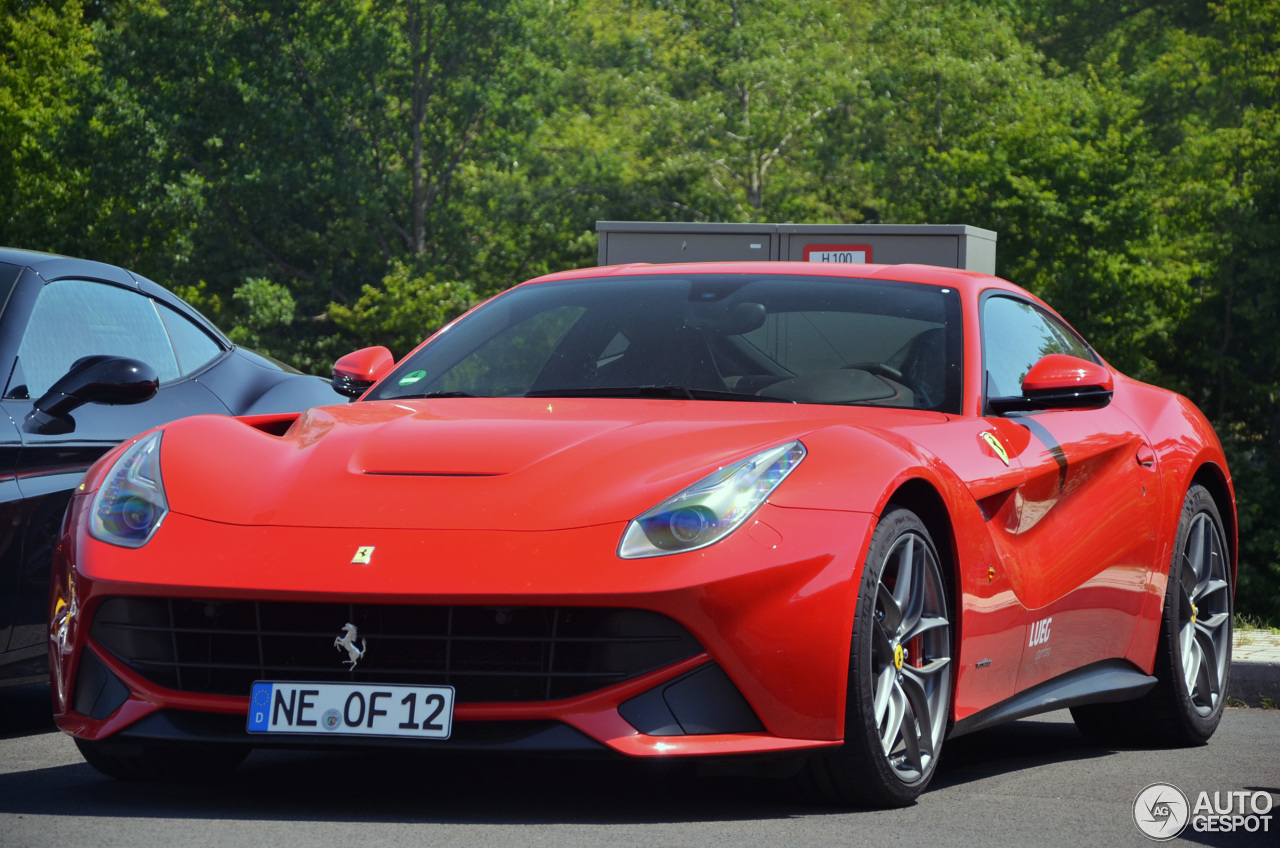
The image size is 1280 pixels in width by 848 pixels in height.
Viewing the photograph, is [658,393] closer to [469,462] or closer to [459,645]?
[469,462]

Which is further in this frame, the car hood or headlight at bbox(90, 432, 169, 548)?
headlight at bbox(90, 432, 169, 548)

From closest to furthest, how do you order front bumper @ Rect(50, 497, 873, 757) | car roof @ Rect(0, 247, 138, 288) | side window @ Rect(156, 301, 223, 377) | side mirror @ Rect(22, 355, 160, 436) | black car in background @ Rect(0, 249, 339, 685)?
front bumper @ Rect(50, 497, 873, 757) → black car in background @ Rect(0, 249, 339, 685) → side mirror @ Rect(22, 355, 160, 436) → car roof @ Rect(0, 247, 138, 288) → side window @ Rect(156, 301, 223, 377)

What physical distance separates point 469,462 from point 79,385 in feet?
→ 6.47

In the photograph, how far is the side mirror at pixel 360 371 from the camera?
5496mm

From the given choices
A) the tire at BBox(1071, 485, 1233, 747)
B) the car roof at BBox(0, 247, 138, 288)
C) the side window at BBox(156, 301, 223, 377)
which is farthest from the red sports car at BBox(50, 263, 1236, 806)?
the side window at BBox(156, 301, 223, 377)

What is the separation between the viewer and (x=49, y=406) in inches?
223

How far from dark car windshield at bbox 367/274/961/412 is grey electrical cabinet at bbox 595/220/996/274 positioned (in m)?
8.18

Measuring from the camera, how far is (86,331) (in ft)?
20.3

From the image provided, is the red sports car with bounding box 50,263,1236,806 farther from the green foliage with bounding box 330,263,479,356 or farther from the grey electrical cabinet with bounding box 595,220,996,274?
the green foliage with bounding box 330,263,479,356

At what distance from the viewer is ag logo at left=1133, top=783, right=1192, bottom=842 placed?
418 cm

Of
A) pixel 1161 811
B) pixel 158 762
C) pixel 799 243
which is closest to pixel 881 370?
pixel 1161 811

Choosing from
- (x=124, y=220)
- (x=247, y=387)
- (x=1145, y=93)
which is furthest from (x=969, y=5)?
(x=247, y=387)

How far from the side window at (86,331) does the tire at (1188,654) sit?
3397 millimetres

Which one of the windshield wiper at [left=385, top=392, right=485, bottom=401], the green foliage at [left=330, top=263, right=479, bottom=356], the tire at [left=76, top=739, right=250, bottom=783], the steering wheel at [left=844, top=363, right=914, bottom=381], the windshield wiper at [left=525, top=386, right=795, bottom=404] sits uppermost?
the steering wheel at [left=844, top=363, right=914, bottom=381]
